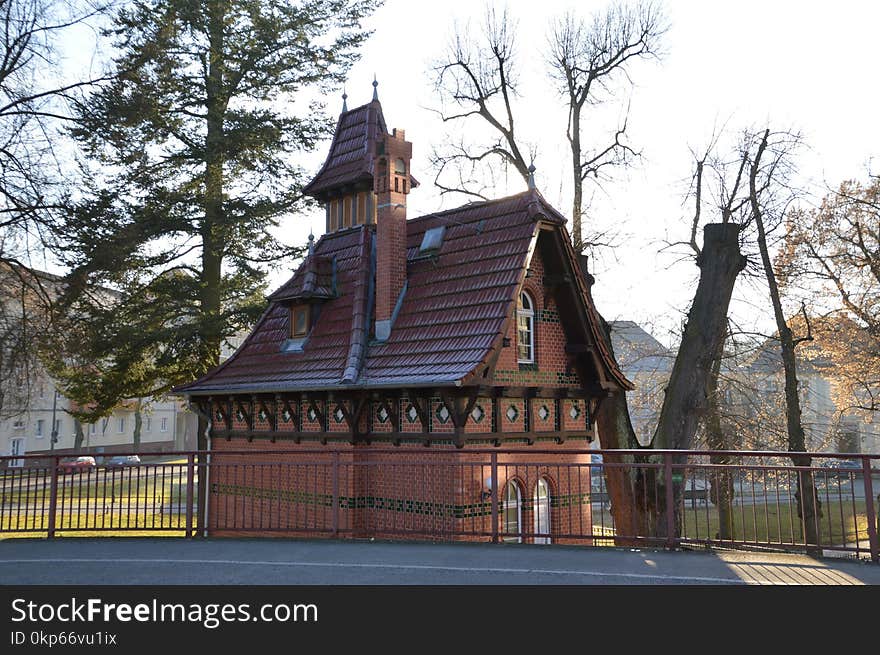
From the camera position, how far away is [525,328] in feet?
55.2

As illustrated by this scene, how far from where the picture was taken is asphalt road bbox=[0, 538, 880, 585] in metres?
8.15

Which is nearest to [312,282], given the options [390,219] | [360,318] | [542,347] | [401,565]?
[360,318]

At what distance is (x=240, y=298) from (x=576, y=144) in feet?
40.7

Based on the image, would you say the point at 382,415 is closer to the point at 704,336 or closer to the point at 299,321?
the point at 299,321

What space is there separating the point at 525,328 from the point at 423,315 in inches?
91.1

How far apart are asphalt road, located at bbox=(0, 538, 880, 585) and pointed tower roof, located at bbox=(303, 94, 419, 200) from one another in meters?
12.6

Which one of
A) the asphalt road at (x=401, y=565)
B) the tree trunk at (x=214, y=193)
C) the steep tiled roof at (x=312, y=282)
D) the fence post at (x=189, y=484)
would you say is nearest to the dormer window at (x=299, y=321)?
the steep tiled roof at (x=312, y=282)

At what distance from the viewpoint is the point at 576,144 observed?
80.6ft

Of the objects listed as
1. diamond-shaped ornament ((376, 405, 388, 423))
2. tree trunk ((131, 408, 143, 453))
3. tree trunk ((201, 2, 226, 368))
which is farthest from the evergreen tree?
tree trunk ((131, 408, 143, 453))

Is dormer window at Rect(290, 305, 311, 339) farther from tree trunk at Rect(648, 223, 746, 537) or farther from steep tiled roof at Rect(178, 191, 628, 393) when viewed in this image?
tree trunk at Rect(648, 223, 746, 537)

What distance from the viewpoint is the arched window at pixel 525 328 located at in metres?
16.6

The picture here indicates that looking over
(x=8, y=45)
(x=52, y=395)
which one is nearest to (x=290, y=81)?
(x=8, y=45)

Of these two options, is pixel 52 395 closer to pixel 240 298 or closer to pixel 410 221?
pixel 240 298
